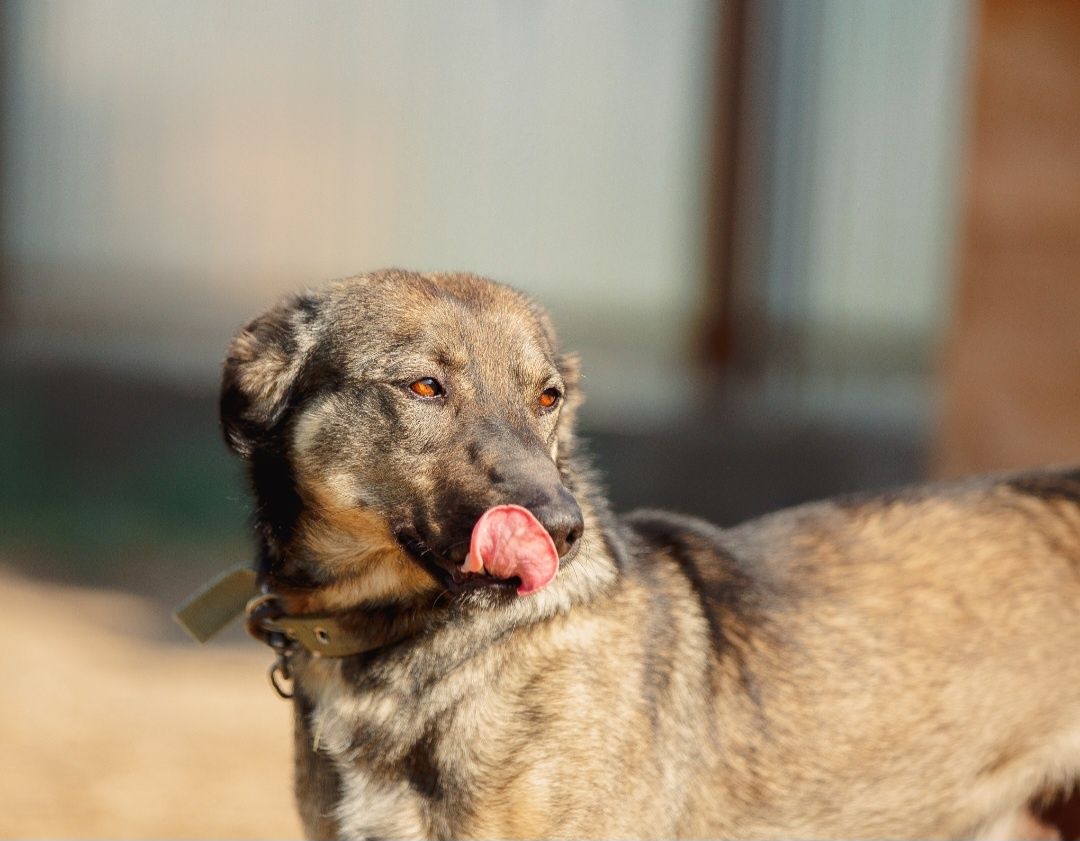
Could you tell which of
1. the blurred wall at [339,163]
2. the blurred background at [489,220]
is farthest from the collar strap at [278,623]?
the blurred wall at [339,163]

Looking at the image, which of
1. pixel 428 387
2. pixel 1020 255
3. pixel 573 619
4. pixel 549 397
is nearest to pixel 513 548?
pixel 573 619

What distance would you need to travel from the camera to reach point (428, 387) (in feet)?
9.87

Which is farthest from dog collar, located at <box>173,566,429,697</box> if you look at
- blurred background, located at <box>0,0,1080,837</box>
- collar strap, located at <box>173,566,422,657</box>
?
blurred background, located at <box>0,0,1080,837</box>

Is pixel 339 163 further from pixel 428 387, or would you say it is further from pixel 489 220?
pixel 428 387

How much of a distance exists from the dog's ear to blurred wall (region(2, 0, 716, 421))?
16.1 ft

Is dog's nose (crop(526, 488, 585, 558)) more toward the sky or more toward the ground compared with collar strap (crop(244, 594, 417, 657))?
more toward the sky

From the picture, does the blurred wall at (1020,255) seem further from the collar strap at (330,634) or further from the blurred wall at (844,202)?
the collar strap at (330,634)

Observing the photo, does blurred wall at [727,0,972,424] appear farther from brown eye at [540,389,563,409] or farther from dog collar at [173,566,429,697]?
dog collar at [173,566,429,697]

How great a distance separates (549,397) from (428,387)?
1.00 feet

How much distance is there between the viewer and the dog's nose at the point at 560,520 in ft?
8.66

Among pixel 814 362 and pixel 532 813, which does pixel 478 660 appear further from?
pixel 814 362

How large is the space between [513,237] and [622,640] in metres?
5.47

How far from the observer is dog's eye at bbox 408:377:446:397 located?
9.85ft

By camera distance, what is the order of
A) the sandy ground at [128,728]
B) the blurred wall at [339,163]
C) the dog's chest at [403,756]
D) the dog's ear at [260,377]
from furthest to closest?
1. the blurred wall at [339,163]
2. the sandy ground at [128,728]
3. the dog's ear at [260,377]
4. the dog's chest at [403,756]
